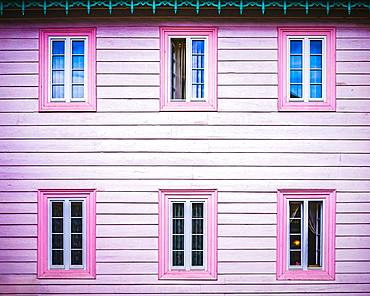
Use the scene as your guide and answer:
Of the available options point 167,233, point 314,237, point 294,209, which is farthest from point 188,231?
point 314,237

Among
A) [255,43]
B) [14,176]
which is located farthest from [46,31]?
[255,43]

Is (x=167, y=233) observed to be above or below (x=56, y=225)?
below

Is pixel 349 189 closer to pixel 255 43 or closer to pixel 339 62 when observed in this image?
pixel 339 62

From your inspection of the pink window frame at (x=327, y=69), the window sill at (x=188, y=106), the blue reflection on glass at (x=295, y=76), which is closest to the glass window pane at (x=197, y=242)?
the window sill at (x=188, y=106)

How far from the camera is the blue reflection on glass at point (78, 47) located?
7781 mm

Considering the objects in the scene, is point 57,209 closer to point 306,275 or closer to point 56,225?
point 56,225

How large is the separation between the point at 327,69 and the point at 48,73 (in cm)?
548

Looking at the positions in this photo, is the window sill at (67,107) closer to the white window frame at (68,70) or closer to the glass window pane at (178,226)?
the white window frame at (68,70)

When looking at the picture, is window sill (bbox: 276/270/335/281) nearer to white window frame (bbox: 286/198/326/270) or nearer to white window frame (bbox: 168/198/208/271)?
white window frame (bbox: 286/198/326/270)

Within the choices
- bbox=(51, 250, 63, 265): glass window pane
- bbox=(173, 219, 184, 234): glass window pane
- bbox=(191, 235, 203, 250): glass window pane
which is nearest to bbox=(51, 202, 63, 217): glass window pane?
bbox=(51, 250, 63, 265): glass window pane

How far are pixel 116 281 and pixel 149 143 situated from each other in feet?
9.09

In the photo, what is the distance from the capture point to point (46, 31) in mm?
7707

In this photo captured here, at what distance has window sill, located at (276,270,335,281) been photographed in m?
7.64

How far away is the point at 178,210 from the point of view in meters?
7.71
